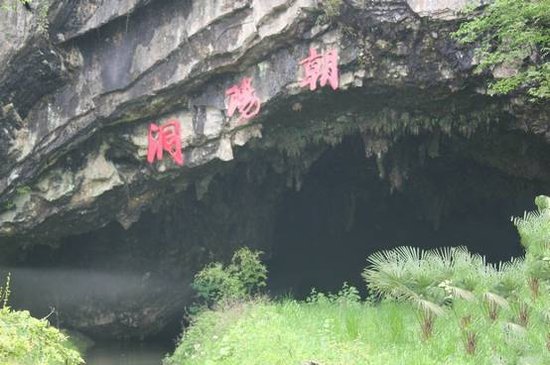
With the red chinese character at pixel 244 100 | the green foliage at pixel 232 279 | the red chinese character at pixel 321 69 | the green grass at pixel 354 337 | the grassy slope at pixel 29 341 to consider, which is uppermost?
the red chinese character at pixel 321 69

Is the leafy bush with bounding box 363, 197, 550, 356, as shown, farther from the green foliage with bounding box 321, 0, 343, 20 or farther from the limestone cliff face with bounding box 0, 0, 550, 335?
the green foliage with bounding box 321, 0, 343, 20

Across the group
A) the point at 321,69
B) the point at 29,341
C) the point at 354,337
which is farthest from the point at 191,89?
the point at 29,341

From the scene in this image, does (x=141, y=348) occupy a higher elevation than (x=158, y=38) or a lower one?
lower

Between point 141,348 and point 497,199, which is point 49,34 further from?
point 497,199

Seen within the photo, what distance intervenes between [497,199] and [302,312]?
29.1ft

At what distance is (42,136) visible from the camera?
1128 cm

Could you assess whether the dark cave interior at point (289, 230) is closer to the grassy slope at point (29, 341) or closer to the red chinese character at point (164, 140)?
the red chinese character at point (164, 140)

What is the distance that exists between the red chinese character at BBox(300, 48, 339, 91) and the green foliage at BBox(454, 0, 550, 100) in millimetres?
2017

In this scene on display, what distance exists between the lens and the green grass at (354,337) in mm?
7172

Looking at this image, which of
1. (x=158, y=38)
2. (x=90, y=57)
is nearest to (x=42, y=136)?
(x=90, y=57)

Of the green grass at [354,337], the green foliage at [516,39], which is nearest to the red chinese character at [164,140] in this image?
the green grass at [354,337]

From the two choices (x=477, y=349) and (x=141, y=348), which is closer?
(x=477, y=349)

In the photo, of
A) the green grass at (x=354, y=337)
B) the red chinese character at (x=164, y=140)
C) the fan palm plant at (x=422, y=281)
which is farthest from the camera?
the red chinese character at (x=164, y=140)

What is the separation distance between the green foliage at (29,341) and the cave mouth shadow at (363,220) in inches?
434
